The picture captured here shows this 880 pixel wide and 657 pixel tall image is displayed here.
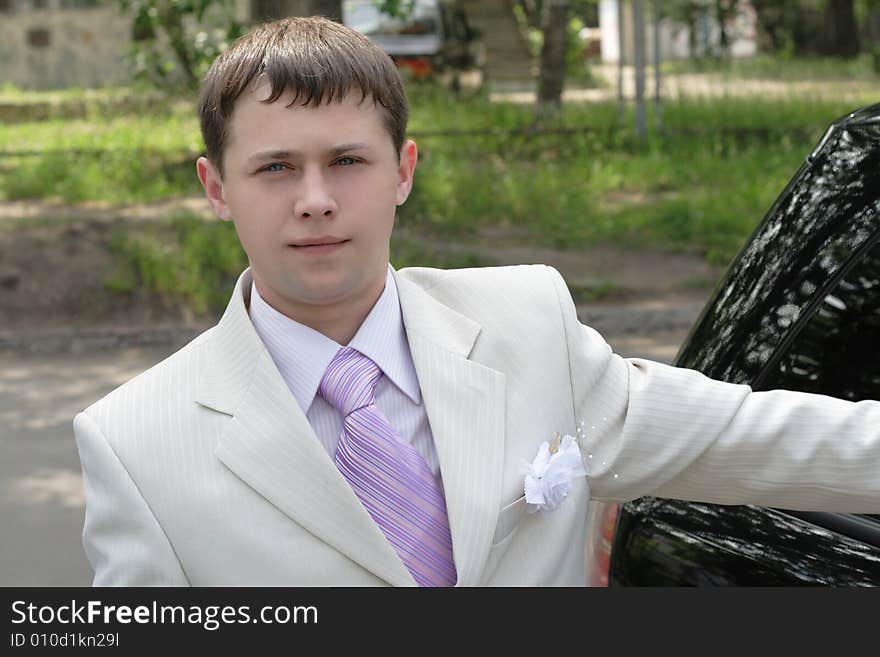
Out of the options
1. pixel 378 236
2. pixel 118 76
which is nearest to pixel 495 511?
pixel 378 236

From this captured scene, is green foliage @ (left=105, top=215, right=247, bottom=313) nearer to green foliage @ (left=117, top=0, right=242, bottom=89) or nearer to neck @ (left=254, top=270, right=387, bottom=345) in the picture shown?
green foliage @ (left=117, top=0, right=242, bottom=89)

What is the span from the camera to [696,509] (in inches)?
91.0

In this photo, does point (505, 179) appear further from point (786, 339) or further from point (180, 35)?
point (786, 339)

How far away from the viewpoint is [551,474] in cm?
194

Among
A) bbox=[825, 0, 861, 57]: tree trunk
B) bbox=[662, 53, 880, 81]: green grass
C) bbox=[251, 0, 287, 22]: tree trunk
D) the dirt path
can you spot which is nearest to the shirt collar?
the dirt path

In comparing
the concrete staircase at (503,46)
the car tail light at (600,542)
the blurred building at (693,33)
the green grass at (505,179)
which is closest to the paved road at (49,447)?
the green grass at (505,179)

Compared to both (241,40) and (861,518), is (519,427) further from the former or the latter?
(241,40)

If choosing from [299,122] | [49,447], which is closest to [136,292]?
[49,447]

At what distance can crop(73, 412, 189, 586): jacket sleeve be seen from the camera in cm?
179

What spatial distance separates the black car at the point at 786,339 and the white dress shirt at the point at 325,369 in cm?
53

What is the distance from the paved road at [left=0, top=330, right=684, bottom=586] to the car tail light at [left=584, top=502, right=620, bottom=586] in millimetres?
3168

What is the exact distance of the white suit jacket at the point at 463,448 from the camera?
1831 millimetres

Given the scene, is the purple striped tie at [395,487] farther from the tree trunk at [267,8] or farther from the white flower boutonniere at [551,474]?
the tree trunk at [267,8]

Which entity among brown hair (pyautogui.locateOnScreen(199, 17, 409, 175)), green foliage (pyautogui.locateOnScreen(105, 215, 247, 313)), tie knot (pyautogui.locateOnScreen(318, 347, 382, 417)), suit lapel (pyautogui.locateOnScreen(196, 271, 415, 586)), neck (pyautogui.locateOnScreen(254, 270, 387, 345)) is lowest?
green foliage (pyautogui.locateOnScreen(105, 215, 247, 313))
